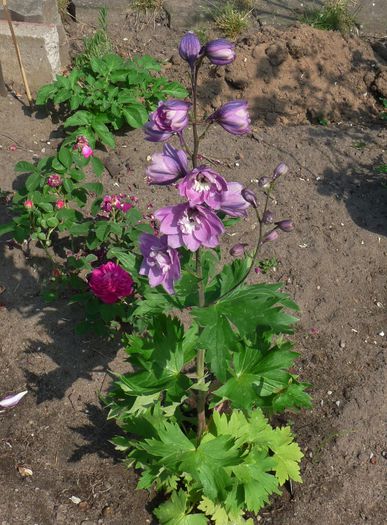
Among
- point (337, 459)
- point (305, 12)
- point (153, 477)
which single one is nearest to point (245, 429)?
point (153, 477)

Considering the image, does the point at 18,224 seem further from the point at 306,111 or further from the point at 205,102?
the point at 306,111

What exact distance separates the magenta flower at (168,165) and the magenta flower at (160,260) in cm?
22

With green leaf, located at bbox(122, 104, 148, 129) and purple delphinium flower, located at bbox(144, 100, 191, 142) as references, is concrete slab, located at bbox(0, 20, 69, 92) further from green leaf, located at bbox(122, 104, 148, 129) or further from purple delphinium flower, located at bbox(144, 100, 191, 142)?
purple delphinium flower, located at bbox(144, 100, 191, 142)

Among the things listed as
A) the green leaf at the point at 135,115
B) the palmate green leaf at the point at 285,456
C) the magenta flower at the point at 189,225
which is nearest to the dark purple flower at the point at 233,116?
the magenta flower at the point at 189,225

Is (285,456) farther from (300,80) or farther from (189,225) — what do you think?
(300,80)

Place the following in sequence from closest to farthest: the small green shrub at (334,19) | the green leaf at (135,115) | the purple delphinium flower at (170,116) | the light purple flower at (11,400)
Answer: the purple delphinium flower at (170,116) < the light purple flower at (11,400) < the green leaf at (135,115) < the small green shrub at (334,19)

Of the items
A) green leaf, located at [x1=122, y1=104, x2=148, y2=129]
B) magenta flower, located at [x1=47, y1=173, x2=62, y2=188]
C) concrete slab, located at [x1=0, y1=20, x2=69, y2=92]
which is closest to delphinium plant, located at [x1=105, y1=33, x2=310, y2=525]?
magenta flower, located at [x1=47, y1=173, x2=62, y2=188]

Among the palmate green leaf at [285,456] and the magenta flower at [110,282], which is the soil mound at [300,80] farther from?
the palmate green leaf at [285,456]

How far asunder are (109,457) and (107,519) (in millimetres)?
320

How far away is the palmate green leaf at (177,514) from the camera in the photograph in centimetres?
296

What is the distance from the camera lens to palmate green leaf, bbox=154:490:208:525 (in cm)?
296

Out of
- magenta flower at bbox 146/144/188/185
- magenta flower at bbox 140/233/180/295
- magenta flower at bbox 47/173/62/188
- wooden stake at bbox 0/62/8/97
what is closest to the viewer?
magenta flower at bbox 146/144/188/185

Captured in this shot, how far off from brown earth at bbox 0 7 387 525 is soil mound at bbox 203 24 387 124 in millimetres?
56

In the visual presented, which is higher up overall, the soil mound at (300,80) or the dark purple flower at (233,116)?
the dark purple flower at (233,116)
